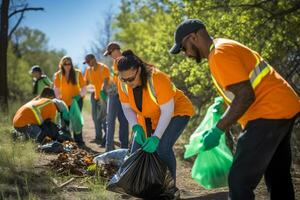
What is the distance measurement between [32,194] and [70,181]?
875 millimetres

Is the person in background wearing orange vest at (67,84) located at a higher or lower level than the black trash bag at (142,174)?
higher

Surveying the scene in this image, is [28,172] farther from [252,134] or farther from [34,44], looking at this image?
[34,44]

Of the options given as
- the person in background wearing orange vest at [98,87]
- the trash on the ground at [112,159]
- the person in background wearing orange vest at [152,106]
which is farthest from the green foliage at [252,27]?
the person in background wearing orange vest at [152,106]

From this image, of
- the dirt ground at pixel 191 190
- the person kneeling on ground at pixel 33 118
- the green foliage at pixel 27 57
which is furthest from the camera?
the green foliage at pixel 27 57

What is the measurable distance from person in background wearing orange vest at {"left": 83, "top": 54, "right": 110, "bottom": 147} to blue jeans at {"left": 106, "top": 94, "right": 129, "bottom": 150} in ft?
5.68

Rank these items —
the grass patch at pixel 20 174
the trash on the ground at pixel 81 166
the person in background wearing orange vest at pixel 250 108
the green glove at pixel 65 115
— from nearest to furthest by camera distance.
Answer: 1. the person in background wearing orange vest at pixel 250 108
2. the grass patch at pixel 20 174
3. the trash on the ground at pixel 81 166
4. the green glove at pixel 65 115

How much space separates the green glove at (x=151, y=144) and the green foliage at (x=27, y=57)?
29258 mm

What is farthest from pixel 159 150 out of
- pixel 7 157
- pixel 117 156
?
pixel 7 157

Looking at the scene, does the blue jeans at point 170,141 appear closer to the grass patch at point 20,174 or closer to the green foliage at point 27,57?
the grass patch at point 20,174

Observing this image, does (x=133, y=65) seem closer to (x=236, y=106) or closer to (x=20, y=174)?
(x=236, y=106)

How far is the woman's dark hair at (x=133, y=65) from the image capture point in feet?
14.8

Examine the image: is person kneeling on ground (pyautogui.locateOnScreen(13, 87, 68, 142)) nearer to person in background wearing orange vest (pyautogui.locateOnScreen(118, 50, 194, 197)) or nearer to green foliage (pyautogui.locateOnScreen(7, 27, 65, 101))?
person in background wearing orange vest (pyautogui.locateOnScreen(118, 50, 194, 197))

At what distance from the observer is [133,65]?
14.8ft

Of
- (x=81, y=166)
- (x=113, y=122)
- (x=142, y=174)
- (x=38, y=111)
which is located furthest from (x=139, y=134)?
(x=38, y=111)
